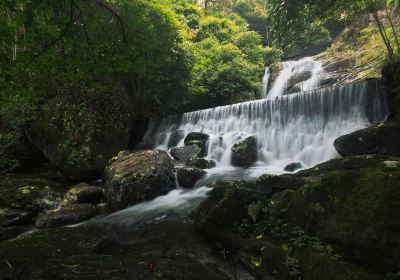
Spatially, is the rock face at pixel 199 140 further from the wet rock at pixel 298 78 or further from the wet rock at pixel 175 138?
the wet rock at pixel 298 78

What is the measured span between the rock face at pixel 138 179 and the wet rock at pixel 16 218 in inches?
82.8

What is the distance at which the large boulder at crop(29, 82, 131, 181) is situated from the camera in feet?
40.5

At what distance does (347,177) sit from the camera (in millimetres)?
4367

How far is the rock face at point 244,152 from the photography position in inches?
475

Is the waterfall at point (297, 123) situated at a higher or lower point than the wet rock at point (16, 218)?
higher

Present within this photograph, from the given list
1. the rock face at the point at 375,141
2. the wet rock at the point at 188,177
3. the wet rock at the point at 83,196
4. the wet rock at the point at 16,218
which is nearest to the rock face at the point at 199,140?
the wet rock at the point at 188,177

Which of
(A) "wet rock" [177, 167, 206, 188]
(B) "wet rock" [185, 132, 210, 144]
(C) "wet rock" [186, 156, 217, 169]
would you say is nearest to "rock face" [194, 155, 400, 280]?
(A) "wet rock" [177, 167, 206, 188]

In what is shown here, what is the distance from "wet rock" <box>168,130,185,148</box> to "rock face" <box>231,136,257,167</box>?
3.64 m

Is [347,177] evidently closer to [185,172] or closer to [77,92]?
[185,172]

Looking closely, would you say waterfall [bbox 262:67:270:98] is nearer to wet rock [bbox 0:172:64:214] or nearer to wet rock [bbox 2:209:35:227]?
wet rock [bbox 0:172:64:214]

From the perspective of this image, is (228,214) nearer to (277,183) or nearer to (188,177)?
(277,183)

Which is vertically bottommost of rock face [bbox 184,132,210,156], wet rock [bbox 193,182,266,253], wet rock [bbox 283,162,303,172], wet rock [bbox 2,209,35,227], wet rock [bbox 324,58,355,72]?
wet rock [bbox 2,209,35,227]

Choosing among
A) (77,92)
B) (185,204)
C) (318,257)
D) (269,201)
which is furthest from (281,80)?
(318,257)

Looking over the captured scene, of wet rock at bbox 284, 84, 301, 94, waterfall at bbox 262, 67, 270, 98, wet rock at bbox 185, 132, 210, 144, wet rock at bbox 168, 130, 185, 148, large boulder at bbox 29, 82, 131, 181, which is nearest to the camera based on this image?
large boulder at bbox 29, 82, 131, 181
